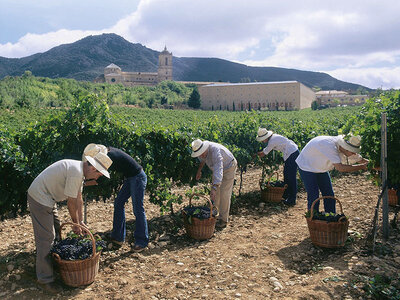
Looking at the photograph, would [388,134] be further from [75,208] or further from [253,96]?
[253,96]

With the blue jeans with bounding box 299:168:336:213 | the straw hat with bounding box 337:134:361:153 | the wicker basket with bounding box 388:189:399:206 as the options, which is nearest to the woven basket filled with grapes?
the blue jeans with bounding box 299:168:336:213

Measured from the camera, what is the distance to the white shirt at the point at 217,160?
212 inches

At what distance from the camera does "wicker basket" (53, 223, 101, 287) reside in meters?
3.66

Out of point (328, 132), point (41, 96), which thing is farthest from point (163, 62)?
point (328, 132)

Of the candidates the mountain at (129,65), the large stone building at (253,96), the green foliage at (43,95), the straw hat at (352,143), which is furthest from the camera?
the mountain at (129,65)

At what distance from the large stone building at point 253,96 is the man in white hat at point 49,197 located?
75.9 meters

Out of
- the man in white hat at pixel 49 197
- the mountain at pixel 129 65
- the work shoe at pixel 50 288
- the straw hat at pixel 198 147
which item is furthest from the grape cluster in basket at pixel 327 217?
the mountain at pixel 129 65

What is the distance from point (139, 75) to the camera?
114m

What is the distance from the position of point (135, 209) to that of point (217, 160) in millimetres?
1549

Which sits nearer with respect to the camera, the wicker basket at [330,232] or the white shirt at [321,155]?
the wicker basket at [330,232]

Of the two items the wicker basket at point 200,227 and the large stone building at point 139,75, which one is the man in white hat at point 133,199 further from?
the large stone building at point 139,75

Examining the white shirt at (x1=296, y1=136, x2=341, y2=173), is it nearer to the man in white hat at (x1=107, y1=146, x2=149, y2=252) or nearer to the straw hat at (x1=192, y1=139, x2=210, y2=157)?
the straw hat at (x1=192, y1=139, x2=210, y2=157)

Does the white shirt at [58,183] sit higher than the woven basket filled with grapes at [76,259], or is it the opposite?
the white shirt at [58,183]

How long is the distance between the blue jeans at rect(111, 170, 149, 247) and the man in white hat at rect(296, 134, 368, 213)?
2.56m
